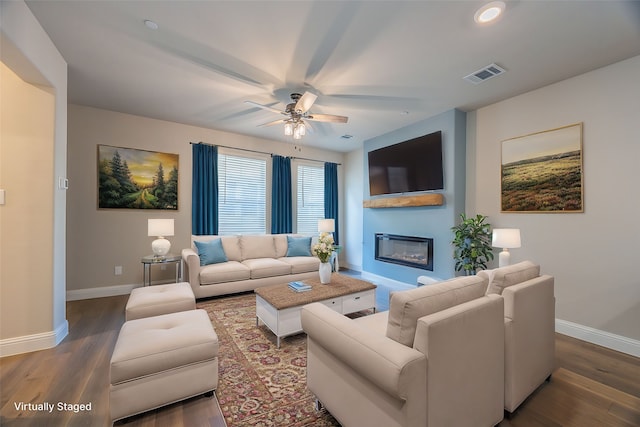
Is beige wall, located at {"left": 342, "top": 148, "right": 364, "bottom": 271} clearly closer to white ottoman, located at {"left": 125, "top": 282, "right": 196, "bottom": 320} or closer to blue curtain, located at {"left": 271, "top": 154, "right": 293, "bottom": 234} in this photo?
blue curtain, located at {"left": 271, "top": 154, "right": 293, "bottom": 234}

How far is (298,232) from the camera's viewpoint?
237 inches

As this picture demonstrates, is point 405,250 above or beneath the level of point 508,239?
beneath

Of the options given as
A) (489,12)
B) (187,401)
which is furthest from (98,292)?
(489,12)

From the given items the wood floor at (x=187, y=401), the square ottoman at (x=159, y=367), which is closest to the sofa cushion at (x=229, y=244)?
the wood floor at (x=187, y=401)

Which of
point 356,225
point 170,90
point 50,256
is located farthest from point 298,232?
point 50,256

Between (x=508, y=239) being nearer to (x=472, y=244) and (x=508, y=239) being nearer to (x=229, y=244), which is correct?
(x=472, y=244)

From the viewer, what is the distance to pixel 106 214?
13.4 feet

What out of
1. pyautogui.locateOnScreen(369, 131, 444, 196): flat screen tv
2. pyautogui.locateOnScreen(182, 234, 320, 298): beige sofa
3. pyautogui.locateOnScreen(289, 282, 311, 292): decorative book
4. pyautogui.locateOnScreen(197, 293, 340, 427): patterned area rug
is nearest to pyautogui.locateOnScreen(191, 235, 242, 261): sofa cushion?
pyautogui.locateOnScreen(182, 234, 320, 298): beige sofa

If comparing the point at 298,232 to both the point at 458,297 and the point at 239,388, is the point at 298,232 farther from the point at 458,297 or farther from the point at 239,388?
the point at 458,297

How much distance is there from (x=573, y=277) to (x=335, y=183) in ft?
14.9

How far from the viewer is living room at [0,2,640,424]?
244 cm

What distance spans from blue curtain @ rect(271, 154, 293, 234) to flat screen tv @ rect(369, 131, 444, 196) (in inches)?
69.7

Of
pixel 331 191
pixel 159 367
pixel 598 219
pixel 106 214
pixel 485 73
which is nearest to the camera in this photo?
pixel 159 367

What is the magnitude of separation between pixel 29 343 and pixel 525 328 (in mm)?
4154
